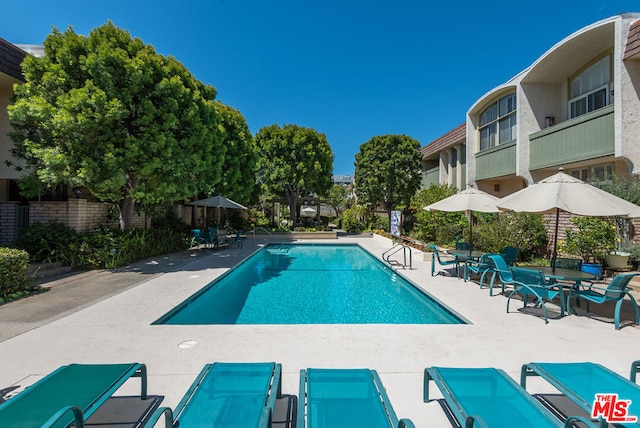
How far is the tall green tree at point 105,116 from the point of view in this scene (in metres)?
8.98

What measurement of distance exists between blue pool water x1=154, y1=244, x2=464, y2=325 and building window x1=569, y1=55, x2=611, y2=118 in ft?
32.6

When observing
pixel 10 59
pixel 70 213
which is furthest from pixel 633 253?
pixel 10 59

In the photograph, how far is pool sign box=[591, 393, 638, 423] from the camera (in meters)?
2.27

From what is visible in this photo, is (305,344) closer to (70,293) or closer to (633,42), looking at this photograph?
(70,293)

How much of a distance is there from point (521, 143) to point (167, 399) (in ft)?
51.4

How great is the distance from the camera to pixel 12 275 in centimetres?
666

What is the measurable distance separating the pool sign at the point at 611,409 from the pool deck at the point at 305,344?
0.97 metres

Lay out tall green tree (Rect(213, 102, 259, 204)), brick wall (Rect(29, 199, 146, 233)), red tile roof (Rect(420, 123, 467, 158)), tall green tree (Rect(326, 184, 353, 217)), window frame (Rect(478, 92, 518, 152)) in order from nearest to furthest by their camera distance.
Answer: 1. brick wall (Rect(29, 199, 146, 233))
2. window frame (Rect(478, 92, 518, 152))
3. tall green tree (Rect(213, 102, 259, 204))
4. red tile roof (Rect(420, 123, 467, 158))
5. tall green tree (Rect(326, 184, 353, 217))

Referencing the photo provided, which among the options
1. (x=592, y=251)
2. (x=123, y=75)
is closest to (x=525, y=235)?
(x=592, y=251)

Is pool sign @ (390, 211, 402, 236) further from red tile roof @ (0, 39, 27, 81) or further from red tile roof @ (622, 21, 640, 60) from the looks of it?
red tile roof @ (0, 39, 27, 81)

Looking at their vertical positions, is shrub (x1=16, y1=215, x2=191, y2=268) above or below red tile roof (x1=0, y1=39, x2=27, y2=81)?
below

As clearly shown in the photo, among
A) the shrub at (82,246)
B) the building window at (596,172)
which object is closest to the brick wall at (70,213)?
the shrub at (82,246)

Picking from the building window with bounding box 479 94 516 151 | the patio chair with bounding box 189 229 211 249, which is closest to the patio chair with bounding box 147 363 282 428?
the patio chair with bounding box 189 229 211 249

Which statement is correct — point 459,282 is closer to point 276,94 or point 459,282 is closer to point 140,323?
point 140,323
